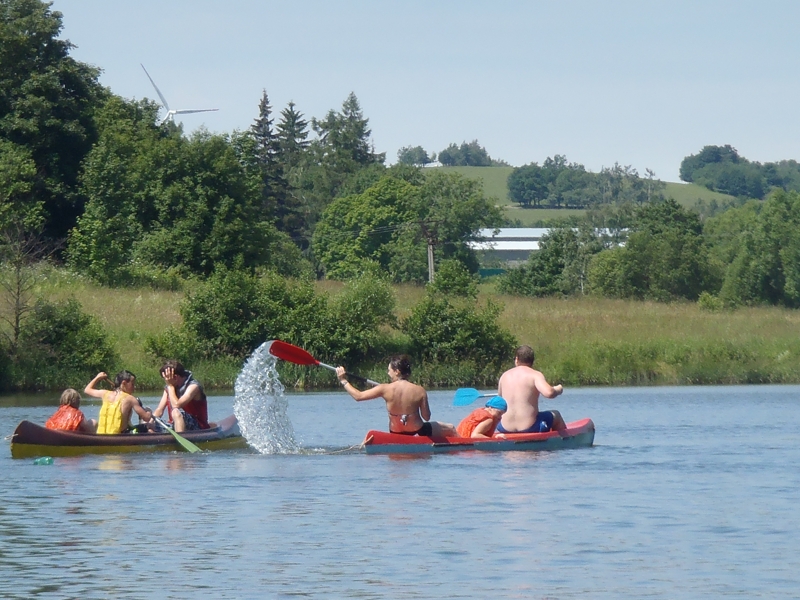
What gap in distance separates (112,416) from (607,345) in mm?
25277

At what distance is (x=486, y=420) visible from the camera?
1845 centimetres

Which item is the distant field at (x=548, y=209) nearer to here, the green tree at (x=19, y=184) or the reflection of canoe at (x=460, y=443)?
the green tree at (x=19, y=184)

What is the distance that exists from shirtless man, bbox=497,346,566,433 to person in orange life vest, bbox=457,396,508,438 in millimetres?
98

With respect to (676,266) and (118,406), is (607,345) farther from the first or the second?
(676,266)

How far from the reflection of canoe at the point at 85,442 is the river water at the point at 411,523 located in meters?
0.19

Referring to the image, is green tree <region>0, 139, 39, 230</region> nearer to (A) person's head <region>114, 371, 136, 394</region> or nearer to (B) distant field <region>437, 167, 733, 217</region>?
(A) person's head <region>114, 371, 136, 394</region>

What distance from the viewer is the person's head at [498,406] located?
60.3 ft

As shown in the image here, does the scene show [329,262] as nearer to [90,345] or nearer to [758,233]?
[758,233]

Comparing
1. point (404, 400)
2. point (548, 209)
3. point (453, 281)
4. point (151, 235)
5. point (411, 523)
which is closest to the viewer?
point (411, 523)

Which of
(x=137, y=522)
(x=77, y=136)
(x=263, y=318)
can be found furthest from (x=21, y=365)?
(x=137, y=522)

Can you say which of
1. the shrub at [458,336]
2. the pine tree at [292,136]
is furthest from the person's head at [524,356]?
the pine tree at [292,136]

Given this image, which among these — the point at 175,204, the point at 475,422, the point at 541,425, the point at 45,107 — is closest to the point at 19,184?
the point at 45,107

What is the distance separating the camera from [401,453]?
17.9 meters

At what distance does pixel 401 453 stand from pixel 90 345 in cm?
2276
